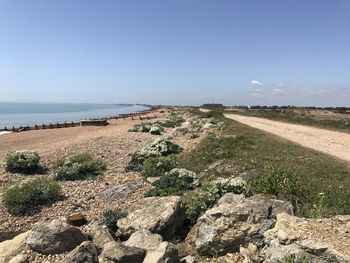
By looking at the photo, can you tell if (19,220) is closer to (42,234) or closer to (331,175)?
(42,234)

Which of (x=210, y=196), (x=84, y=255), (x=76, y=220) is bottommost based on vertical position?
(x=76, y=220)

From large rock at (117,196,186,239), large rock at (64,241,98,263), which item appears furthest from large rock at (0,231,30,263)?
large rock at (117,196,186,239)

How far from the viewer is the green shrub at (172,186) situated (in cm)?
1425

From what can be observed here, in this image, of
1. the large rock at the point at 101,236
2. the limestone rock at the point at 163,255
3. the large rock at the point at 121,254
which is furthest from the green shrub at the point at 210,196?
the large rock at the point at 121,254

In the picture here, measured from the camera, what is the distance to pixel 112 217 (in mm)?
12062

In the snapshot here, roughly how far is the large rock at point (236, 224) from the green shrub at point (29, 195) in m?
7.43

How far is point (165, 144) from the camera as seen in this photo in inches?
993

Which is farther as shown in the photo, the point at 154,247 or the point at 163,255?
the point at 154,247

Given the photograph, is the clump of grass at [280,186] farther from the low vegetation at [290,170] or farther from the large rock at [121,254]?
the large rock at [121,254]

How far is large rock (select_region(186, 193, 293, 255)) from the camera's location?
28.8 feet

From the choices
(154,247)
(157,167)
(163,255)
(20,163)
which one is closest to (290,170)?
(157,167)

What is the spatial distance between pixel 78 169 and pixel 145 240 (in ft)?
36.5

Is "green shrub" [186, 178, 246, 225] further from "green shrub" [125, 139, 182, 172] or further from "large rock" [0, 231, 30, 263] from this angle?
"green shrub" [125, 139, 182, 172]

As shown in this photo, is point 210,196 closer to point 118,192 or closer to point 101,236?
point 101,236
